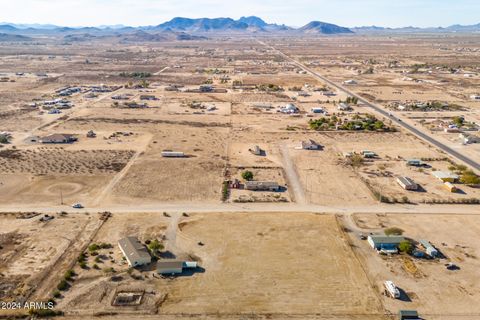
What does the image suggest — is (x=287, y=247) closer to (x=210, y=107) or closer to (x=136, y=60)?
(x=210, y=107)

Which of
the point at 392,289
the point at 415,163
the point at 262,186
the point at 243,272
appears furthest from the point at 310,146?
the point at 392,289

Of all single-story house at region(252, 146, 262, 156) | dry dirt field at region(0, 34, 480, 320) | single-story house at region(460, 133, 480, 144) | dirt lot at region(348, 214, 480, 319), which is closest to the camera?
dirt lot at region(348, 214, 480, 319)

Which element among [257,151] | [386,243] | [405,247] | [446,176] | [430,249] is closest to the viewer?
[430,249]

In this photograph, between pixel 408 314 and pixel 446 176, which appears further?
pixel 446 176

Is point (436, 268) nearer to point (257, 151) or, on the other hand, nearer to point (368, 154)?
point (368, 154)

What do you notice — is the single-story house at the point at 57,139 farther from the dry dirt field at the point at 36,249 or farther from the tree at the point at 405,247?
the tree at the point at 405,247

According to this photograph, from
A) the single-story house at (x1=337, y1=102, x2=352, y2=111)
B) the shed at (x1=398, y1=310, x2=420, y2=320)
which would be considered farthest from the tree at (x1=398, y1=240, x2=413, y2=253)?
the single-story house at (x1=337, y1=102, x2=352, y2=111)

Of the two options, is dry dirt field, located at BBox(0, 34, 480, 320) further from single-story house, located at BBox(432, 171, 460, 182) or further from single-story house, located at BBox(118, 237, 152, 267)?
single-story house, located at BBox(432, 171, 460, 182)
